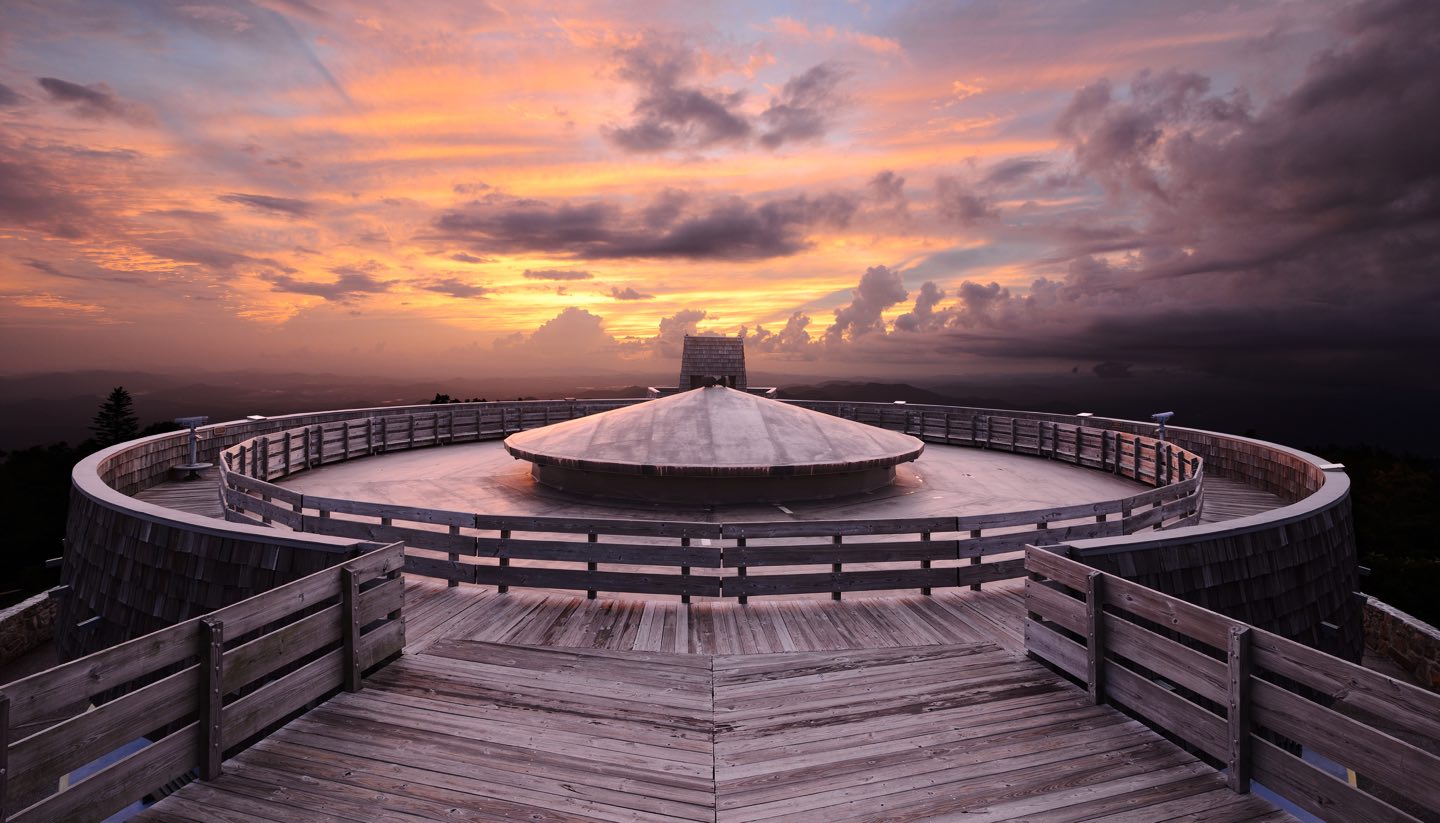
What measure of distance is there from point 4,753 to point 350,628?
2477 mm

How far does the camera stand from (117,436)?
194ft

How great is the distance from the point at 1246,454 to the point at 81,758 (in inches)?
828

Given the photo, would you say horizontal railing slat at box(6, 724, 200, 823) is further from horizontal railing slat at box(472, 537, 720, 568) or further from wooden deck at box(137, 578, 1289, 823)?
horizontal railing slat at box(472, 537, 720, 568)

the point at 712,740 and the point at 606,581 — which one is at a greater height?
the point at 606,581

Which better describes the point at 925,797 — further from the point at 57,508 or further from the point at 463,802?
the point at 57,508

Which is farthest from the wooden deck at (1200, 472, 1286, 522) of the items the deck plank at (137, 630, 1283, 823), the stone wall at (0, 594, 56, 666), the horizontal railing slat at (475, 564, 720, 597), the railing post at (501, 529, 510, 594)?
the stone wall at (0, 594, 56, 666)

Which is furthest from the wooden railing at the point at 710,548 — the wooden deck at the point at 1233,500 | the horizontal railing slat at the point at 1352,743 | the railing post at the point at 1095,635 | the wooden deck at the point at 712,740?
the horizontal railing slat at the point at 1352,743

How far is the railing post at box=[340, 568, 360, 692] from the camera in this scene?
595 cm

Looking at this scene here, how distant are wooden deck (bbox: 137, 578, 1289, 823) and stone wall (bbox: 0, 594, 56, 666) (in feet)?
54.8

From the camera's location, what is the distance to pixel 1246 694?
179 inches

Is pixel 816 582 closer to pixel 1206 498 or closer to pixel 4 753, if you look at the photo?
pixel 4 753

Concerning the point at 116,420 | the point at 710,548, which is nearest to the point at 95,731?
the point at 710,548

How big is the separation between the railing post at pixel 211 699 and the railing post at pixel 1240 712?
6.93 meters

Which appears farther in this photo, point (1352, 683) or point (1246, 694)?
point (1246, 694)
